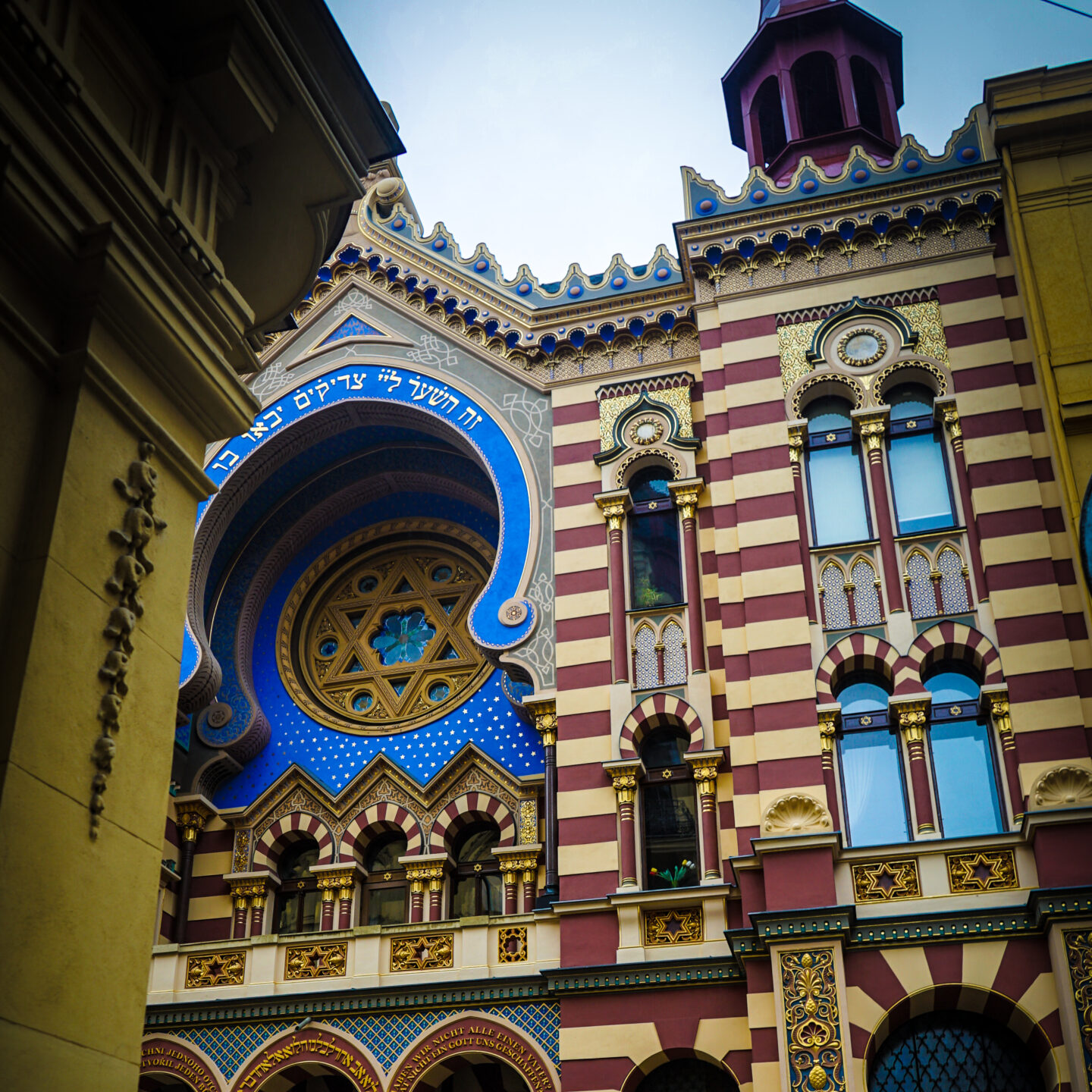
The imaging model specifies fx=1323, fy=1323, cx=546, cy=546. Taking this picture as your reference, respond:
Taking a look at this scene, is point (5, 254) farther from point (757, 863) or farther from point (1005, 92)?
point (1005, 92)

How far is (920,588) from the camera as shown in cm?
1540

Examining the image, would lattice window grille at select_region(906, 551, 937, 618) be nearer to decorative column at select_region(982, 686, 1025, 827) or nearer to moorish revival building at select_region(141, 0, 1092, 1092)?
moorish revival building at select_region(141, 0, 1092, 1092)

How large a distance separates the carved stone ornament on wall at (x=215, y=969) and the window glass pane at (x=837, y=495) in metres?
8.71

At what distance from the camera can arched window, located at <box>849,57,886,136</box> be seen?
2252 cm

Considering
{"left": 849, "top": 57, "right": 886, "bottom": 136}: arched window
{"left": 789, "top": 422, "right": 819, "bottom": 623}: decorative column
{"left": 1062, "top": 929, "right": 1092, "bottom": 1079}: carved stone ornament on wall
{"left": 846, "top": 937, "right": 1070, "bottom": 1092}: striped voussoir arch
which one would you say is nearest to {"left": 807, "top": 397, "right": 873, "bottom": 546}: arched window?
{"left": 789, "top": 422, "right": 819, "bottom": 623}: decorative column

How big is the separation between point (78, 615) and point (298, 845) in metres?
13.4

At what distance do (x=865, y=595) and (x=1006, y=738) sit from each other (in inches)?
92.3

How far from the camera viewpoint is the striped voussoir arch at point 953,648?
14.7 metres

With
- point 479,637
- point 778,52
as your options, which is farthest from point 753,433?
point 778,52

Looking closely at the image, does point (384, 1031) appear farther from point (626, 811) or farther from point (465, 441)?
point (465, 441)

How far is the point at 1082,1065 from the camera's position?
12188 mm

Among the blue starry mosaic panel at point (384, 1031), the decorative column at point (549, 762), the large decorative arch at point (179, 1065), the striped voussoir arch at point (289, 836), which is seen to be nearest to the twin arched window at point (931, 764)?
the decorative column at point (549, 762)

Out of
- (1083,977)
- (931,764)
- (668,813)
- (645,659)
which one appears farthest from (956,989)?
(645,659)

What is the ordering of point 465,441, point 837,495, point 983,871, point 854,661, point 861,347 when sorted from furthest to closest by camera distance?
point 465,441
point 861,347
point 837,495
point 854,661
point 983,871
